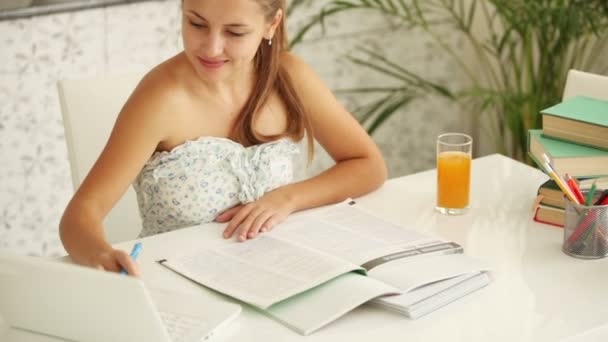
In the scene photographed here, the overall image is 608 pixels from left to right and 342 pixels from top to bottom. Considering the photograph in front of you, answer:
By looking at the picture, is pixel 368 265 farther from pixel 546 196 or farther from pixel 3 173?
pixel 3 173

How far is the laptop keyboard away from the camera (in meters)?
1.26

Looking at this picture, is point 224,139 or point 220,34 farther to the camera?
point 224,139

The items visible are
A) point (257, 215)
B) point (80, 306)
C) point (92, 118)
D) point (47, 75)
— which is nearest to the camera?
point (80, 306)

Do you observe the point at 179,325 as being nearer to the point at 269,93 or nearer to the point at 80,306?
the point at 80,306

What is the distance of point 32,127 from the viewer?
9.04 feet

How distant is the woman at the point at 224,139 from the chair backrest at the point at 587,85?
0.51 m

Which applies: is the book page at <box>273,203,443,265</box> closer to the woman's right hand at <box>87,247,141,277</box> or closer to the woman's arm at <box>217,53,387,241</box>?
the woman's arm at <box>217,53,387,241</box>

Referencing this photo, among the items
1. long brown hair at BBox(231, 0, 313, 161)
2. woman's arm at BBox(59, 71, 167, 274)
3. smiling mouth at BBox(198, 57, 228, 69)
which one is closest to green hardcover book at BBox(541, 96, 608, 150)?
long brown hair at BBox(231, 0, 313, 161)

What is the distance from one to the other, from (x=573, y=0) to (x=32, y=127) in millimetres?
1635

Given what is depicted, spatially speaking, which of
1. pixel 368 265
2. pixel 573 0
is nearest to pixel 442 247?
pixel 368 265

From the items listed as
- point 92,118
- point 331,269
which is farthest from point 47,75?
point 331,269

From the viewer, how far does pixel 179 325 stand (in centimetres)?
128

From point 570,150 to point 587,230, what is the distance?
0.20 metres

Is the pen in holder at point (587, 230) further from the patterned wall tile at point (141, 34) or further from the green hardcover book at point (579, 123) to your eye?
the patterned wall tile at point (141, 34)
